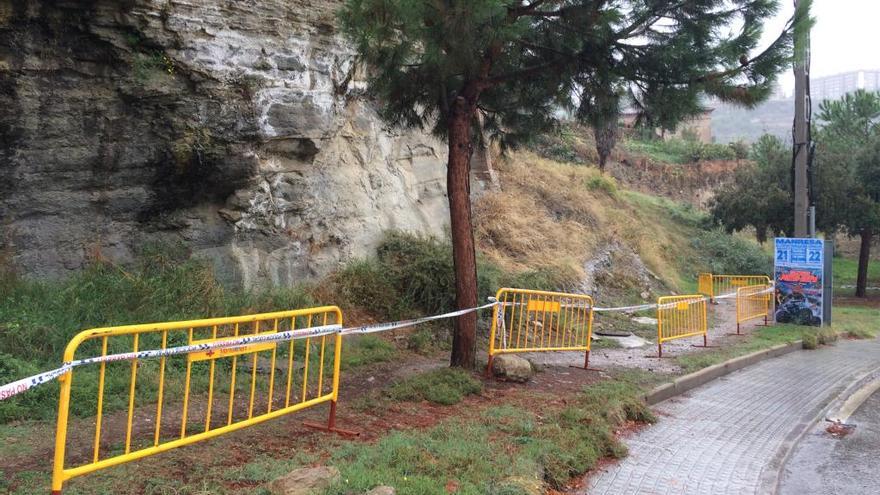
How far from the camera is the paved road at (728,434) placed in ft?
17.8

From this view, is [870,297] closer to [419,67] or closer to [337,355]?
[419,67]

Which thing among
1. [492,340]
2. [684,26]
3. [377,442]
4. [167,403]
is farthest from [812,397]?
[167,403]

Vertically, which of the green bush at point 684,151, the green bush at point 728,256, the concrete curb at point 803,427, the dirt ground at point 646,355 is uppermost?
the green bush at point 684,151

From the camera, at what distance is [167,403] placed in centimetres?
629

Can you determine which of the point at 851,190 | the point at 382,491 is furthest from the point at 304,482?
the point at 851,190

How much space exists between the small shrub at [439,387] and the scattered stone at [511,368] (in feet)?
1.80

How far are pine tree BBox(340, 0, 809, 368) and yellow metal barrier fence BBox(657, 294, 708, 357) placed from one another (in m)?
4.84

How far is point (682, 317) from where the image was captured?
1299 cm

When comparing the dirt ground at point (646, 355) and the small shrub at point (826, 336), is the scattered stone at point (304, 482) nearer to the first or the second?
the dirt ground at point (646, 355)

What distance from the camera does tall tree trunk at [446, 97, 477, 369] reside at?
8336mm

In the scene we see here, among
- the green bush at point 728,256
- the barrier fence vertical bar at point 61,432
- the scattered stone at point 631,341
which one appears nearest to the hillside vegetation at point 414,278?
the green bush at point 728,256

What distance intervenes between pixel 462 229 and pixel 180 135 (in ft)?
15.3

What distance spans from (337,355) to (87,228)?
221 inches

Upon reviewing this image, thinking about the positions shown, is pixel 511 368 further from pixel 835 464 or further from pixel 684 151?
pixel 684 151
